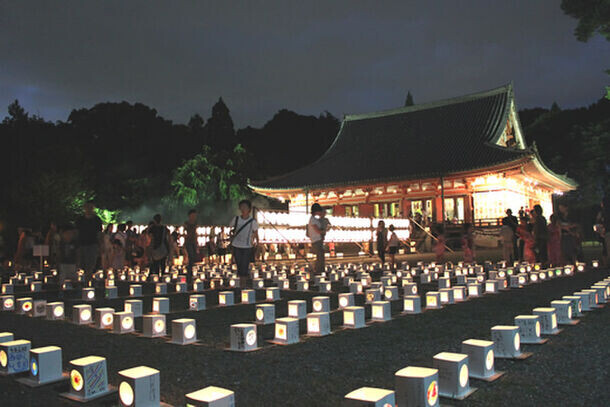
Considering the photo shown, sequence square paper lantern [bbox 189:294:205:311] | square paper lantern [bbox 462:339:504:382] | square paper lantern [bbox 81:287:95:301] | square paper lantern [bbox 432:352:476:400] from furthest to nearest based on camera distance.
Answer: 1. square paper lantern [bbox 81:287:95:301]
2. square paper lantern [bbox 189:294:205:311]
3. square paper lantern [bbox 462:339:504:382]
4. square paper lantern [bbox 432:352:476:400]

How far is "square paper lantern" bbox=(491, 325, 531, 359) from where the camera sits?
12.9 ft

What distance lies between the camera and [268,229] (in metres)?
17.9

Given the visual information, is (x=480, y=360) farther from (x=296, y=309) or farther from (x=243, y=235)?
(x=243, y=235)

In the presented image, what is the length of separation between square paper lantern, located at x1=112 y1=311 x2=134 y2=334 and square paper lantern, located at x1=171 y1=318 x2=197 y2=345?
88 cm

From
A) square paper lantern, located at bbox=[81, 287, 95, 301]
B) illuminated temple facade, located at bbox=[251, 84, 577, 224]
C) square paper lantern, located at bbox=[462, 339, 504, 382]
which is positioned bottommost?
square paper lantern, located at bbox=[462, 339, 504, 382]

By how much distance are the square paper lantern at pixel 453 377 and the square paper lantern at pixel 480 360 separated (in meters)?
0.25

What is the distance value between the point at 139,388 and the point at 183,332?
5.98 feet

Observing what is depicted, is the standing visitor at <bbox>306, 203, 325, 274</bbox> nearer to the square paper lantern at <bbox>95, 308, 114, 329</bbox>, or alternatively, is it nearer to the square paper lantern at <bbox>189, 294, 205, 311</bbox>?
the square paper lantern at <bbox>189, 294, 205, 311</bbox>

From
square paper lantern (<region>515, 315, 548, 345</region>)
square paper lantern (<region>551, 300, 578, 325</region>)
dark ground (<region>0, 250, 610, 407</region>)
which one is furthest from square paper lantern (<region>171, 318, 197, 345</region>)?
square paper lantern (<region>551, 300, 578, 325</region>)

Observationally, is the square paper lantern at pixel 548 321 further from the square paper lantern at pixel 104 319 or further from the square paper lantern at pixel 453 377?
the square paper lantern at pixel 104 319

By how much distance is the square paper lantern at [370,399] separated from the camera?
8.37 feet

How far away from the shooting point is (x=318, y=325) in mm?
5082

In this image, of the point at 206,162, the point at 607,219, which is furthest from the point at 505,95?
the point at 607,219

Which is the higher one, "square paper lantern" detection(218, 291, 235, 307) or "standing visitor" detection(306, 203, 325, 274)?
"standing visitor" detection(306, 203, 325, 274)
